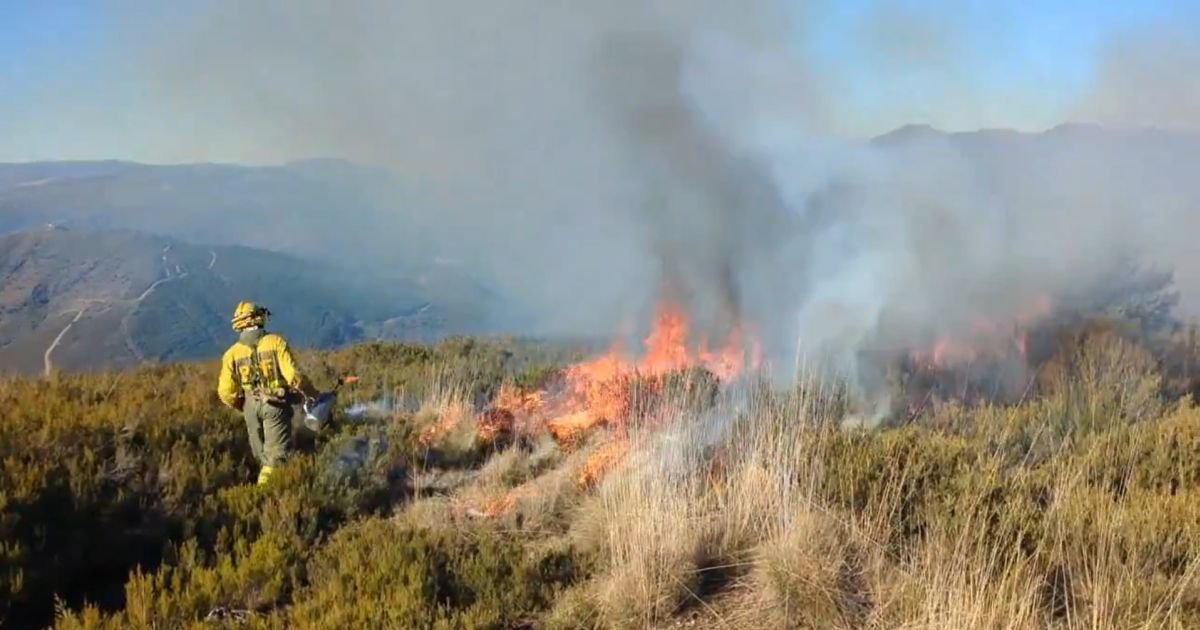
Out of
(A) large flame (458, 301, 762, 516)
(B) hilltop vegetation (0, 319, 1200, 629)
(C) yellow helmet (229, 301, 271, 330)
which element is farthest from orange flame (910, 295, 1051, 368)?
(C) yellow helmet (229, 301, 271, 330)

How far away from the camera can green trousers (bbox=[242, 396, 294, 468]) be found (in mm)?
7939

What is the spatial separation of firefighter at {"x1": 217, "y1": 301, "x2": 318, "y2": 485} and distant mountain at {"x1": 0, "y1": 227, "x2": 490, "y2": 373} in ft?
261

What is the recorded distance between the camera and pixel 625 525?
5.56m

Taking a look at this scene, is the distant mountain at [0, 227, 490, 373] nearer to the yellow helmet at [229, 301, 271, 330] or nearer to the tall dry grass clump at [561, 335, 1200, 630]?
the yellow helmet at [229, 301, 271, 330]

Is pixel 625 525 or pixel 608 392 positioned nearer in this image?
pixel 625 525

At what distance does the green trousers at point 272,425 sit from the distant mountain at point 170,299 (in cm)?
7943

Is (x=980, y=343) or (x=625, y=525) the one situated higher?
(x=980, y=343)

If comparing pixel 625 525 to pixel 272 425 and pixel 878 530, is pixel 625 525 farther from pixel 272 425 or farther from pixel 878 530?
pixel 272 425

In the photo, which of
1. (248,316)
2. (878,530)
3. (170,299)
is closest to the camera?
(878,530)

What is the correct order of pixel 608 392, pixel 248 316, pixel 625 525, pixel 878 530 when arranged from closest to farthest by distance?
pixel 878 530, pixel 625 525, pixel 248 316, pixel 608 392

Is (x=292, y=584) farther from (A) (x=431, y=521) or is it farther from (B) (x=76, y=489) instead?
(B) (x=76, y=489)

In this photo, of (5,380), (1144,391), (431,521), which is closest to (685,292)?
(1144,391)

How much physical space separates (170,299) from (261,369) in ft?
394

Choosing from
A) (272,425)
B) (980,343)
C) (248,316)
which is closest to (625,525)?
(272,425)
